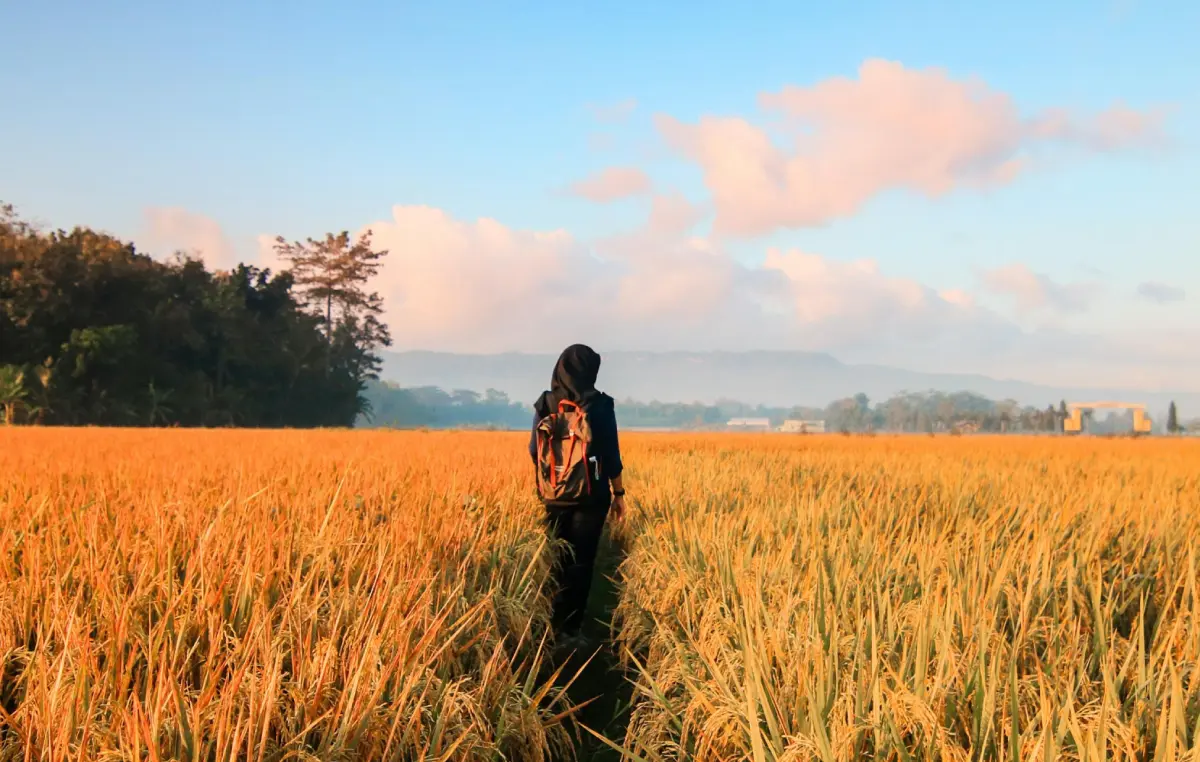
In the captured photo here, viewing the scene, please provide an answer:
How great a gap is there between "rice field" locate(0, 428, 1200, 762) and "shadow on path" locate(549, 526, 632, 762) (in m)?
0.07

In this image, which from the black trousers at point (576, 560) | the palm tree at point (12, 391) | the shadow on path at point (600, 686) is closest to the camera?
the shadow on path at point (600, 686)

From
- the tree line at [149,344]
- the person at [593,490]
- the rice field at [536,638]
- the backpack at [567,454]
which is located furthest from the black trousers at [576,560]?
the tree line at [149,344]

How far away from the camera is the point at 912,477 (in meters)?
9.95

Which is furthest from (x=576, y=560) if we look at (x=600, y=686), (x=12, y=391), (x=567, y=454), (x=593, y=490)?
(x=12, y=391)

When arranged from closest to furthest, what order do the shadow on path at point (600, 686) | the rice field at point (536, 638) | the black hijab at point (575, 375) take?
Result: the rice field at point (536, 638) → the shadow on path at point (600, 686) → the black hijab at point (575, 375)

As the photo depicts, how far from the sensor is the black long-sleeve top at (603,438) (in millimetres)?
5070

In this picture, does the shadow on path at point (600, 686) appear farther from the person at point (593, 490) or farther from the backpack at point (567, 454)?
the backpack at point (567, 454)

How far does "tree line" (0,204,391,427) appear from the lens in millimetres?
33438

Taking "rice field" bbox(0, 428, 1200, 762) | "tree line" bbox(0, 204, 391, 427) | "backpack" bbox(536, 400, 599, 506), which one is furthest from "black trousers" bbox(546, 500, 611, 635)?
"tree line" bbox(0, 204, 391, 427)

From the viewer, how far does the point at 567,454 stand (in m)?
5.11

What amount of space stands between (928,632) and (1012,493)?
19.6 feet

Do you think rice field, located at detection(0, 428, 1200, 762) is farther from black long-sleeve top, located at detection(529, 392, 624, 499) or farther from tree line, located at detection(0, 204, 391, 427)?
tree line, located at detection(0, 204, 391, 427)

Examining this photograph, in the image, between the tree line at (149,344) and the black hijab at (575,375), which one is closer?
the black hijab at (575,375)

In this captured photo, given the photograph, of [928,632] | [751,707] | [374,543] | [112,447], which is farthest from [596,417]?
[112,447]
